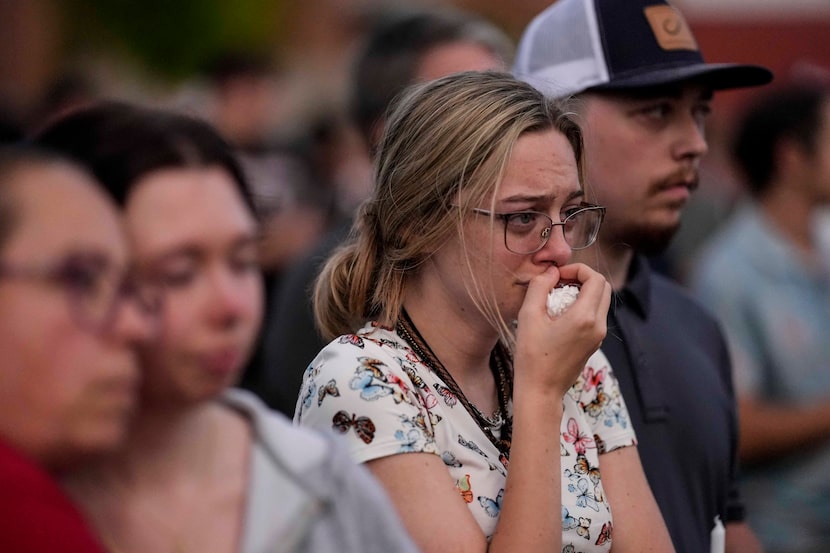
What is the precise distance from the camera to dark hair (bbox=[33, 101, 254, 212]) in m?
1.55

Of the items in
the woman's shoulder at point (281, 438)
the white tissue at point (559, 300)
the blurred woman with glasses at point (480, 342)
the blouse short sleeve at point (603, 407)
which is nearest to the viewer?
the woman's shoulder at point (281, 438)

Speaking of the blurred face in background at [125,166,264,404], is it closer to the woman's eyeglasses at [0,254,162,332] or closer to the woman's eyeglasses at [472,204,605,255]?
the woman's eyeglasses at [0,254,162,332]

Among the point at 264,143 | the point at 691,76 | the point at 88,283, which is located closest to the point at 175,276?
the point at 88,283

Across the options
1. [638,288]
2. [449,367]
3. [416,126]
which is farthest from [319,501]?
[638,288]

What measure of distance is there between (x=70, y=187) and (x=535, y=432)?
946 millimetres

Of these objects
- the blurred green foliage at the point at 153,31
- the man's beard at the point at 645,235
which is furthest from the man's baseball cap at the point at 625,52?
the blurred green foliage at the point at 153,31

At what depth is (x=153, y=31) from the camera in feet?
52.0

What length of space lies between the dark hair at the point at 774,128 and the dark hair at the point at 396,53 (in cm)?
158

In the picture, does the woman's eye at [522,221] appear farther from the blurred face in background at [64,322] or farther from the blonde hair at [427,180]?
the blurred face in background at [64,322]

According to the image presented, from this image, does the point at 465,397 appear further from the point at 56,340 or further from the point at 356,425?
the point at 56,340

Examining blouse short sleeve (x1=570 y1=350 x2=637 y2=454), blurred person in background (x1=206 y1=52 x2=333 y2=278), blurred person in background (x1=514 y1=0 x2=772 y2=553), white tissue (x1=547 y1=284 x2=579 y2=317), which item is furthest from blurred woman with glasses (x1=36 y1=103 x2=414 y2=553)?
blurred person in background (x1=206 y1=52 x2=333 y2=278)

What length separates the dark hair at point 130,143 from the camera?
5.09 feet

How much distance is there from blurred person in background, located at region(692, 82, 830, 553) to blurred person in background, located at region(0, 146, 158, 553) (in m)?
3.28

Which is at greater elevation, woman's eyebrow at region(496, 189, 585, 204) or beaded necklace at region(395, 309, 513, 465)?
woman's eyebrow at region(496, 189, 585, 204)
